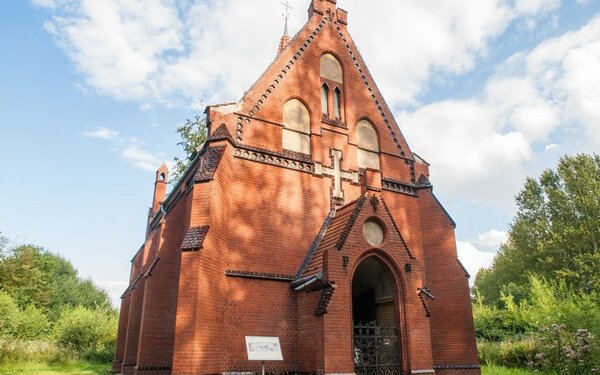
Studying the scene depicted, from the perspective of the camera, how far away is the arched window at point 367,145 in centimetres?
1628

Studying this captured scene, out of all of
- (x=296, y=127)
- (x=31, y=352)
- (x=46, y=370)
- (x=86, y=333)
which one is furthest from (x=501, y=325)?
(x=86, y=333)

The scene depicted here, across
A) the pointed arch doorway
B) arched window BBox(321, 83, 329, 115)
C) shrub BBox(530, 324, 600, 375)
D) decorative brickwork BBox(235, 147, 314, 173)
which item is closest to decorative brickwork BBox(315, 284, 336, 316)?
the pointed arch doorway

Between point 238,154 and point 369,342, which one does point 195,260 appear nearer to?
point 238,154

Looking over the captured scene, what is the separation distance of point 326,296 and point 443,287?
6.01 metres

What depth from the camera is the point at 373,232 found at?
1254 centimetres

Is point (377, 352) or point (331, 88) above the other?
point (331, 88)

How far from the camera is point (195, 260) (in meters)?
10.8

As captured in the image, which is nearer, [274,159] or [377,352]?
[377,352]

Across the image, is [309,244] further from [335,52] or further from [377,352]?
[335,52]

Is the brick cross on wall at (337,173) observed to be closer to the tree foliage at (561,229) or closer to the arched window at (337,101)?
the arched window at (337,101)

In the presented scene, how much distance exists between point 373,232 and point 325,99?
6.08 m

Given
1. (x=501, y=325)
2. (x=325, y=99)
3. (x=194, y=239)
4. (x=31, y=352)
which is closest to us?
(x=194, y=239)

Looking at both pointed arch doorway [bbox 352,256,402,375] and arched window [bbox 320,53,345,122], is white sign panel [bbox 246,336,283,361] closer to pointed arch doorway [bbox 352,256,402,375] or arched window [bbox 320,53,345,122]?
pointed arch doorway [bbox 352,256,402,375]

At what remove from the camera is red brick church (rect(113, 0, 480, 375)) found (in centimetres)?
1120
